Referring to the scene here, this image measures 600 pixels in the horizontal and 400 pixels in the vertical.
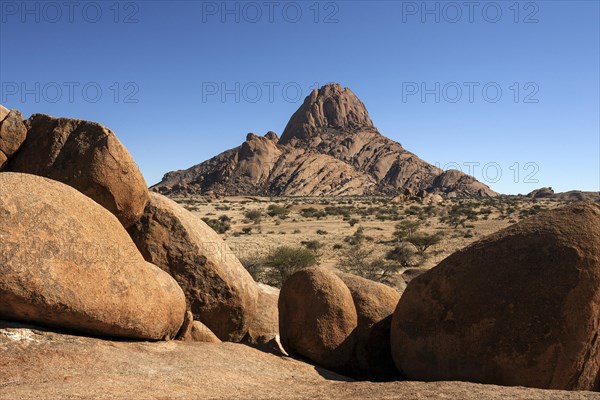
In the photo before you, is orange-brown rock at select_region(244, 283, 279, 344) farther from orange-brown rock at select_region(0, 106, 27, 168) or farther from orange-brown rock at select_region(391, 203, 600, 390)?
orange-brown rock at select_region(0, 106, 27, 168)

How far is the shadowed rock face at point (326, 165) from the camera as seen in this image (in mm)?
119562

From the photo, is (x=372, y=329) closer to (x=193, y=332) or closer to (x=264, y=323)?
(x=264, y=323)

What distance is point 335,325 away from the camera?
8.10 meters

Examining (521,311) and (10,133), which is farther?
(10,133)

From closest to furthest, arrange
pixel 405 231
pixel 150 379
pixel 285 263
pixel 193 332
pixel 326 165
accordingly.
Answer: pixel 150 379, pixel 193 332, pixel 285 263, pixel 405 231, pixel 326 165

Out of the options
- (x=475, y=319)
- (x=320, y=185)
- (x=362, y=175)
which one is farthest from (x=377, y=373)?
(x=362, y=175)

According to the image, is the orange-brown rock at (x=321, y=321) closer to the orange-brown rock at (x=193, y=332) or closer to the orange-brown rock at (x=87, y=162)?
the orange-brown rock at (x=193, y=332)

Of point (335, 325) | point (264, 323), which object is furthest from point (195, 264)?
point (335, 325)

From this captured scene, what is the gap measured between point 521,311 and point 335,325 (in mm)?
3039

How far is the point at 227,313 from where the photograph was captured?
897cm

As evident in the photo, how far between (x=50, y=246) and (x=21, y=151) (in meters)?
3.44

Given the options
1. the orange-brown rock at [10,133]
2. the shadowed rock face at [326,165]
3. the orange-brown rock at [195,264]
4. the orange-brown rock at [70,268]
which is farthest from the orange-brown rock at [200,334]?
the shadowed rock face at [326,165]

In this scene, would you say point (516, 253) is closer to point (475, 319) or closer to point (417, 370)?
point (475, 319)

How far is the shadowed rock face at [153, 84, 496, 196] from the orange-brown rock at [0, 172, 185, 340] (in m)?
106
